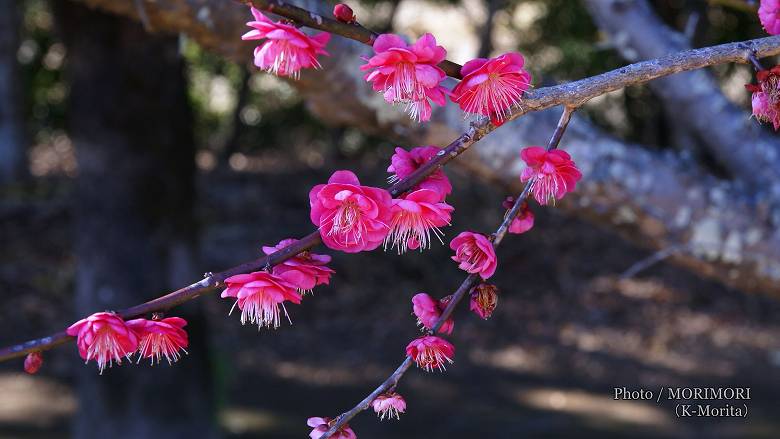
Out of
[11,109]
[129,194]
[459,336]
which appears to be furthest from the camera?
[11,109]

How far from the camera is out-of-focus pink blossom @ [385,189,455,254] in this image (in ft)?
2.94

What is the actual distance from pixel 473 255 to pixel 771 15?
47 centimetres

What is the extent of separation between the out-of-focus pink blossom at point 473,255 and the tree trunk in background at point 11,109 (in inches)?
333

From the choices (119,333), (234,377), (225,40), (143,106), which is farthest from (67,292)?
(119,333)

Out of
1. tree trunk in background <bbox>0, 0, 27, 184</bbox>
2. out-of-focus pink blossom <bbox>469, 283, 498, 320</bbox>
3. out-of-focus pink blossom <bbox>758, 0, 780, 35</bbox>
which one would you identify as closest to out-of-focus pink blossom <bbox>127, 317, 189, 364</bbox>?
out-of-focus pink blossom <bbox>469, 283, 498, 320</bbox>

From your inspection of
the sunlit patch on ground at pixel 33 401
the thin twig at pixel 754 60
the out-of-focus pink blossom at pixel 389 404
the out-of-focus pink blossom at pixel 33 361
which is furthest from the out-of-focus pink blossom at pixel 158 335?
the sunlit patch on ground at pixel 33 401

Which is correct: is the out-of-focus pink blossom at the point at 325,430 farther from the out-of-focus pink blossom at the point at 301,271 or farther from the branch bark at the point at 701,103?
the branch bark at the point at 701,103

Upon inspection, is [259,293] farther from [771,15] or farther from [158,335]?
[771,15]

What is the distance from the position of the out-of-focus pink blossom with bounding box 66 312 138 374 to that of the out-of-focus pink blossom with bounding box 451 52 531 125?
1.31ft

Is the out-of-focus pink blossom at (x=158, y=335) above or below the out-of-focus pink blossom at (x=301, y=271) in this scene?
below

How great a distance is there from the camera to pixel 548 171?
3.31ft

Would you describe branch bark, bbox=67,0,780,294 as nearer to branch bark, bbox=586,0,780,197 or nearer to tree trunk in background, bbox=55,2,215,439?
branch bark, bbox=586,0,780,197

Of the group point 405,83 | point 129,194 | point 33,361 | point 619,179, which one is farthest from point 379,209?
point 129,194

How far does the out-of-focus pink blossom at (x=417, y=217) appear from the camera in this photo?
0.90 metres
